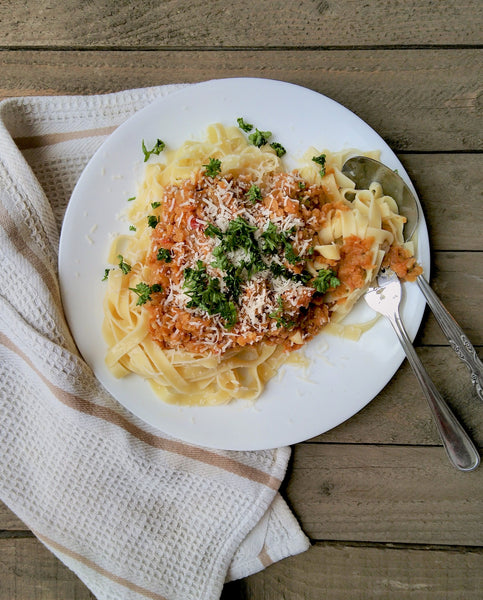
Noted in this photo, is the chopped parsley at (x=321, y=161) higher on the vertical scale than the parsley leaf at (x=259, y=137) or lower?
lower

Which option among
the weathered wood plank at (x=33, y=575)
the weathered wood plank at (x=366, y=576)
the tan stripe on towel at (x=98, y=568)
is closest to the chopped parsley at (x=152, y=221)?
the tan stripe on towel at (x=98, y=568)

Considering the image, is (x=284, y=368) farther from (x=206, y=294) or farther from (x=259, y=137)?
(x=259, y=137)

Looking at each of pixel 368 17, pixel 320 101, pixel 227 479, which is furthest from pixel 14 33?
pixel 227 479

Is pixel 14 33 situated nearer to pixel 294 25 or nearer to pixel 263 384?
pixel 294 25

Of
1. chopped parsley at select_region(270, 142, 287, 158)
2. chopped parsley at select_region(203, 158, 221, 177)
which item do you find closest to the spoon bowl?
chopped parsley at select_region(270, 142, 287, 158)

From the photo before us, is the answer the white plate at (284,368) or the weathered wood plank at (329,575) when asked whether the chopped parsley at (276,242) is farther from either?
the weathered wood plank at (329,575)

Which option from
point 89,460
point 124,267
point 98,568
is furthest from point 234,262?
point 98,568
